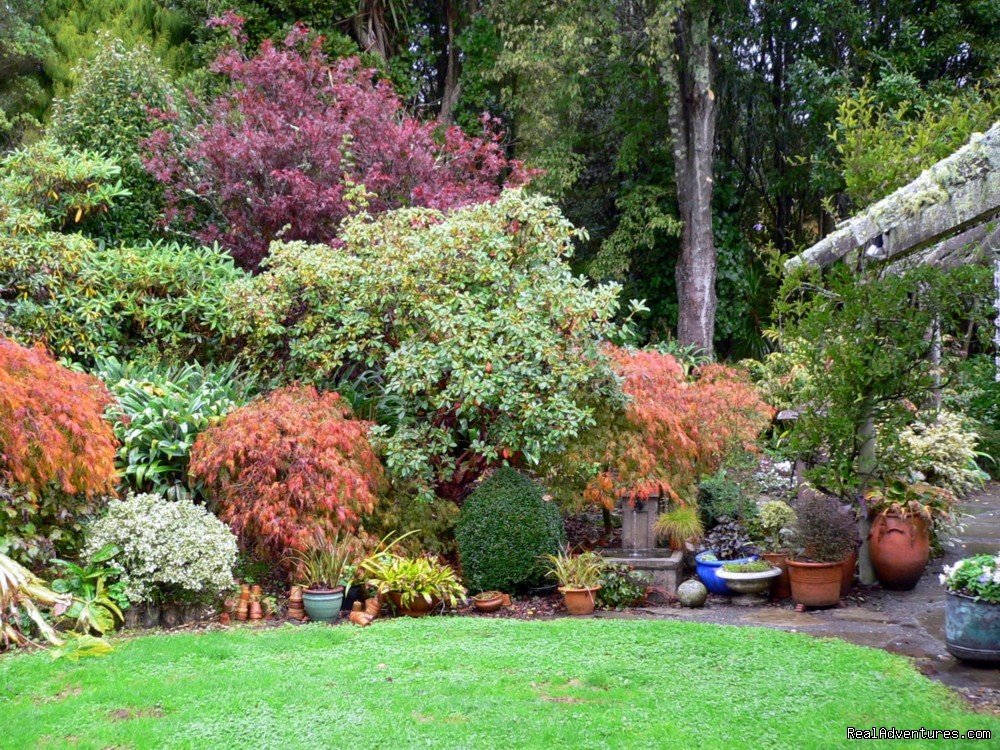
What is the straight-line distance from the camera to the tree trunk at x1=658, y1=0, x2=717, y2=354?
14.5 meters

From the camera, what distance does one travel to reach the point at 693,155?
15.0 metres

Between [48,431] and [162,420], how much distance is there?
1.59m

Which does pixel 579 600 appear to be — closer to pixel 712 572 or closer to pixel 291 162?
pixel 712 572

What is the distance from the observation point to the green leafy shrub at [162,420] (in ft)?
24.5

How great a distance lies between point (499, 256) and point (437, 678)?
3926 mm

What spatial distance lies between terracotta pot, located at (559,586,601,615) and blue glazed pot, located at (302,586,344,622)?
1.65 metres

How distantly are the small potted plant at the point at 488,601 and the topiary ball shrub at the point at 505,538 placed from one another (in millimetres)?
140

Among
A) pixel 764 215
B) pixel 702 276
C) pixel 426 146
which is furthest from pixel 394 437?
pixel 764 215

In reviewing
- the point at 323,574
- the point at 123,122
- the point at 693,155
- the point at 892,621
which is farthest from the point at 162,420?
the point at 693,155

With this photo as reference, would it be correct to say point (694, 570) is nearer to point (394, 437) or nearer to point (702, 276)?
point (394, 437)

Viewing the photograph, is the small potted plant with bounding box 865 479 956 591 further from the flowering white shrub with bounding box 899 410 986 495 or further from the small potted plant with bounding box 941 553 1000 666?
the small potted plant with bounding box 941 553 1000 666

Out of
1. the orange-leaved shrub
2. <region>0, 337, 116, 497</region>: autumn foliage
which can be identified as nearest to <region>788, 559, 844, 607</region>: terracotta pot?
the orange-leaved shrub

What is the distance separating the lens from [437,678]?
5.12 metres

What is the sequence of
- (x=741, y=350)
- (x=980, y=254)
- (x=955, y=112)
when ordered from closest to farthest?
(x=980, y=254) < (x=955, y=112) < (x=741, y=350)
